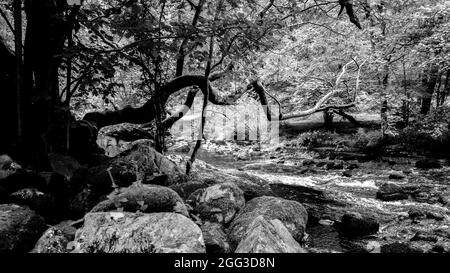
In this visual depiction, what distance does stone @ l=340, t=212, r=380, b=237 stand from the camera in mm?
6262

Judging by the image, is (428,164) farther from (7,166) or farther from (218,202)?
(7,166)

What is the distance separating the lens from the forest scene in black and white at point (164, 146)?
3.75 metres

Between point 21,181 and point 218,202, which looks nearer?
point 21,181

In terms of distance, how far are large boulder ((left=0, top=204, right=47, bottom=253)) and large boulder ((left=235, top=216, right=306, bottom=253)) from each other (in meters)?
2.45

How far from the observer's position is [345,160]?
1581 centimetres

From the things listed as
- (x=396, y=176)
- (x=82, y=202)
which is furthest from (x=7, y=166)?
(x=396, y=176)

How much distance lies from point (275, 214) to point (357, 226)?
228 cm

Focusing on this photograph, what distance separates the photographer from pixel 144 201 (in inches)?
170

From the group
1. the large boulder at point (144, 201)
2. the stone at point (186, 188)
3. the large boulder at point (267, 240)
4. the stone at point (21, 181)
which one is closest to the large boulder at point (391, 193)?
the stone at point (186, 188)

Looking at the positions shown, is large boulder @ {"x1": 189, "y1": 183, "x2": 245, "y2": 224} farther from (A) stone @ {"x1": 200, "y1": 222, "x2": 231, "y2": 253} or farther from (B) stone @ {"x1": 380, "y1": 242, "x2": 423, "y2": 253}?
(B) stone @ {"x1": 380, "y1": 242, "x2": 423, "y2": 253}

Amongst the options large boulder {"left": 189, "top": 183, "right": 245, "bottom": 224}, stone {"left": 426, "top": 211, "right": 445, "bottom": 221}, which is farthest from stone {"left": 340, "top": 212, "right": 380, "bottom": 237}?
large boulder {"left": 189, "top": 183, "right": 245, "bottom": 224}
